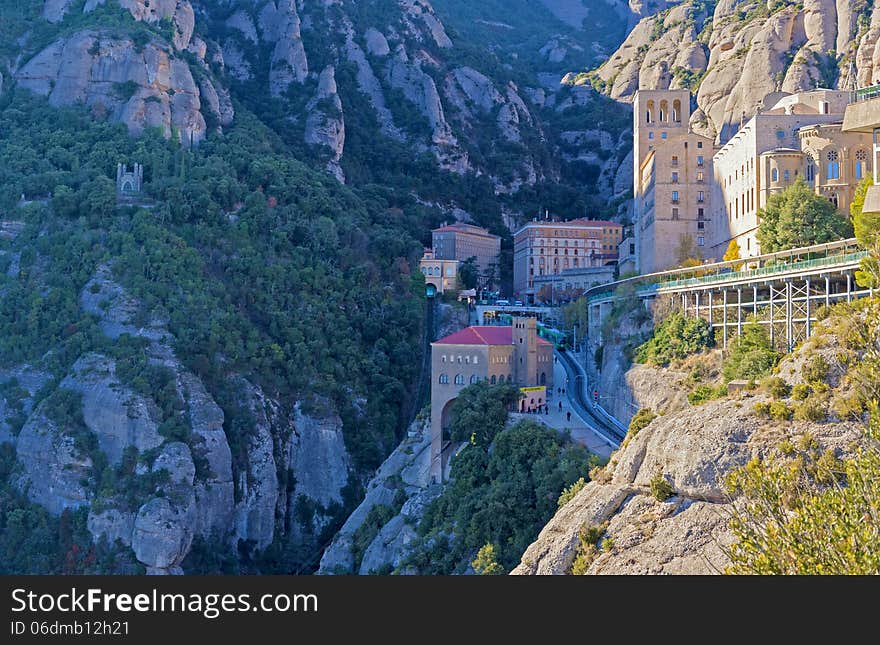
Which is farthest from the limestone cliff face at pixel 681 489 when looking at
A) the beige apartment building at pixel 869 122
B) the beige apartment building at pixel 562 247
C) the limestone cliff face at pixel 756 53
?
the beige apartment building at pixel 562 247

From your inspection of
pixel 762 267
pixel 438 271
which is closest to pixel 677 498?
pixel 762 267

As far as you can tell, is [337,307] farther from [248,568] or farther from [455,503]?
[455,503]

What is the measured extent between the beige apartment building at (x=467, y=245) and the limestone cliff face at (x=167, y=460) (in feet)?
124

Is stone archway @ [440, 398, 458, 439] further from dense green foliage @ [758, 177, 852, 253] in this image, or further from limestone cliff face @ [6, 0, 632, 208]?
limestone cliff face @ [6, 0, 632, 208]

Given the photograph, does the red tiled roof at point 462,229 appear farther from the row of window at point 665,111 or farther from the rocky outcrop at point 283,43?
the row of window at point 665,111

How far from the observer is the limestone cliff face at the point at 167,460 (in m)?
63.9

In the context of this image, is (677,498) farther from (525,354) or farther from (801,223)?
(525,354)

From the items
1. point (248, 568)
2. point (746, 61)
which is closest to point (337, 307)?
point (248, 568)

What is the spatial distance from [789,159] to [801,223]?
7179 millimetres

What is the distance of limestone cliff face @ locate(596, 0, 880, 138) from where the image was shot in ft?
326

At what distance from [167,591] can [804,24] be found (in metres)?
108

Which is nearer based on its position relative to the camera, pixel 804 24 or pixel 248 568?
pixel 248 568

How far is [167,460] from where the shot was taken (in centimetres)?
6588

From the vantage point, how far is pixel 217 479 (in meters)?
68.8
